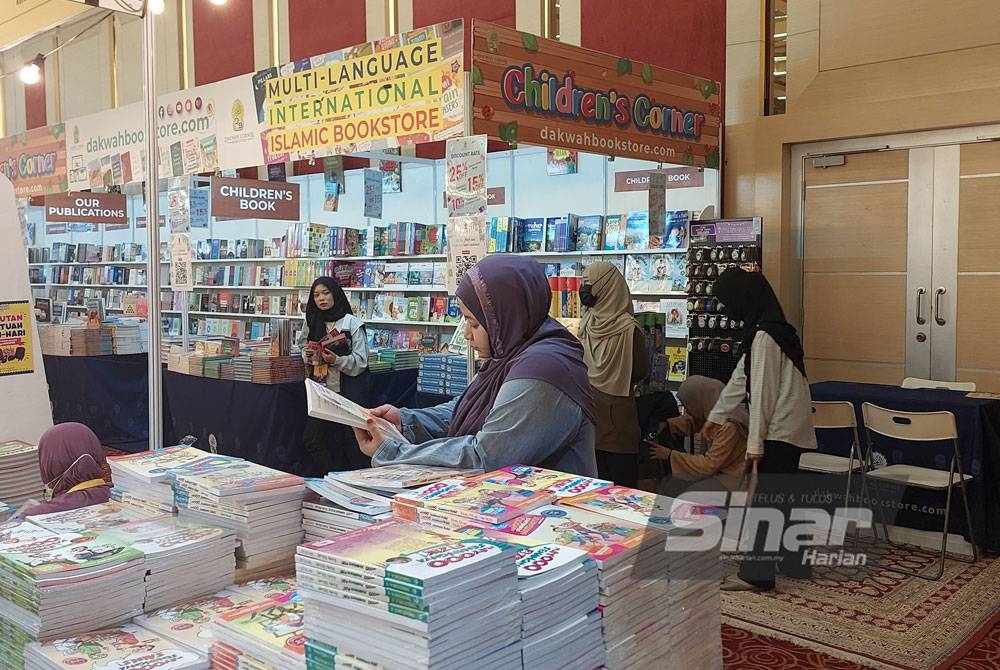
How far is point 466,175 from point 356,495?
2.67m

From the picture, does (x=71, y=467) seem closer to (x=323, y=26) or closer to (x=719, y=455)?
(x=719, y=455)

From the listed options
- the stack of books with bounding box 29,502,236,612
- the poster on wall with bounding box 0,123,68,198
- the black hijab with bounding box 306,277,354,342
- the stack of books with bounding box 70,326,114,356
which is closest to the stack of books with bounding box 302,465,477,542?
the stack of books with bounding box 29,502,236,612

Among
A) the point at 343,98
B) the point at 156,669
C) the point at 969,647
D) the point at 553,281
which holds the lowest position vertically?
the point at 969,647

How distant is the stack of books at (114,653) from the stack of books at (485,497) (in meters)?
0.45

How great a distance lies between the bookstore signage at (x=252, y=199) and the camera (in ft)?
20.5

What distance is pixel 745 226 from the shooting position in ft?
20.2

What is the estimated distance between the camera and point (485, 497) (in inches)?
67.4

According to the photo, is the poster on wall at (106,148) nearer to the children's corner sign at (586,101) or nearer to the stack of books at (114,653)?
the children's corner sign at (586,101)

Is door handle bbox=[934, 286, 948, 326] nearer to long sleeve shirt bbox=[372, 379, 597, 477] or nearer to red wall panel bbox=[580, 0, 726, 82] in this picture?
red wall panel bbox=[580, 0, 726, 82]

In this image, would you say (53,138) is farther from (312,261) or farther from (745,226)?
(745,226)

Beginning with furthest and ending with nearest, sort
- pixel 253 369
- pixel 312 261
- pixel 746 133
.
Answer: pixel 312 261 < pixel 746 133 < pixel 253 369

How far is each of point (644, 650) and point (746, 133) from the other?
5745 mm

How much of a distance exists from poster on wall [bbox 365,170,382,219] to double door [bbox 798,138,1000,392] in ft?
11.1

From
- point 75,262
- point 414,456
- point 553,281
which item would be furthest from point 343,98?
point 75,262
